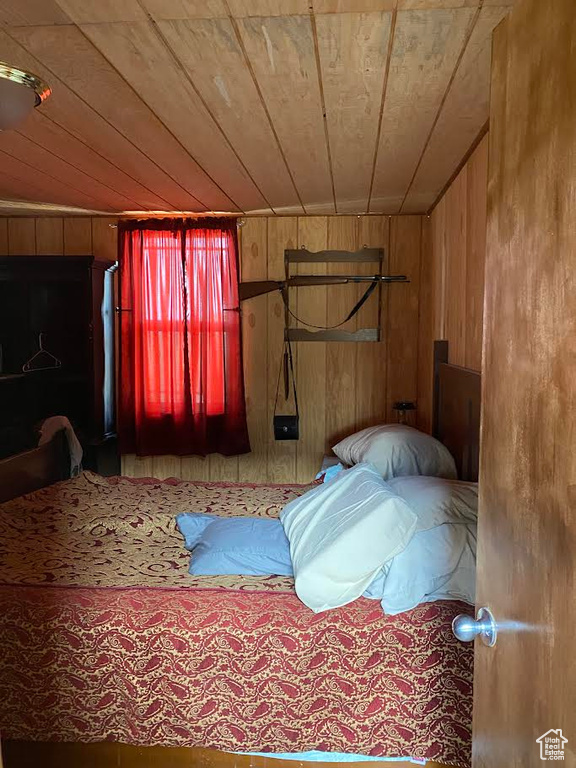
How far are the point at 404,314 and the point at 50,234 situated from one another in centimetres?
236

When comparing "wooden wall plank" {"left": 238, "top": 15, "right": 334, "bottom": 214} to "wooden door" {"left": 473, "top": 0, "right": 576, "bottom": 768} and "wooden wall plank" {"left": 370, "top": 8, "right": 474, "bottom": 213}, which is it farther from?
"wooden door" {"left": 473, "top": 0, "right": 576, "bottom": 768}

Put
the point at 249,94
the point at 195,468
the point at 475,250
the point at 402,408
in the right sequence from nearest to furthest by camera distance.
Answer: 1. the point at 249,94
2. the point at 475,250
3. the point at 402,408
4. the point at 195,468

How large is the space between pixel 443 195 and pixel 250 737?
2.68 metres

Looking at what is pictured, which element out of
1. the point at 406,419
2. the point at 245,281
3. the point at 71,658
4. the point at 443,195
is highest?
the point at 443,195

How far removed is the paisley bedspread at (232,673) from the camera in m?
1.71

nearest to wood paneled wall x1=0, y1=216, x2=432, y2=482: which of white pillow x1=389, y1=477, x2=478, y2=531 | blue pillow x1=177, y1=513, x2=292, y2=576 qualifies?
blue pillow x1=177, y1=513, x2=292, y2=576

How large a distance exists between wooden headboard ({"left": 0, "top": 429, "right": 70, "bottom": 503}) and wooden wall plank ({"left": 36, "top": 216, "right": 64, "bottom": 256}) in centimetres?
139

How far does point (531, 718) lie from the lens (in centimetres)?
83

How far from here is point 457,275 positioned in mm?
2875

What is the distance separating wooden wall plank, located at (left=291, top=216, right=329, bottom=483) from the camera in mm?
3965

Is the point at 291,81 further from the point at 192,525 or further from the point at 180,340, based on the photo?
the point at 180,340

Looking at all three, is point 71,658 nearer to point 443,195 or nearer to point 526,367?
point 526,367

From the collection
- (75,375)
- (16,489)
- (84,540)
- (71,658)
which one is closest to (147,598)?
(71,658)

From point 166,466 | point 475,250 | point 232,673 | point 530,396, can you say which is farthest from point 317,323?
point 530,396
